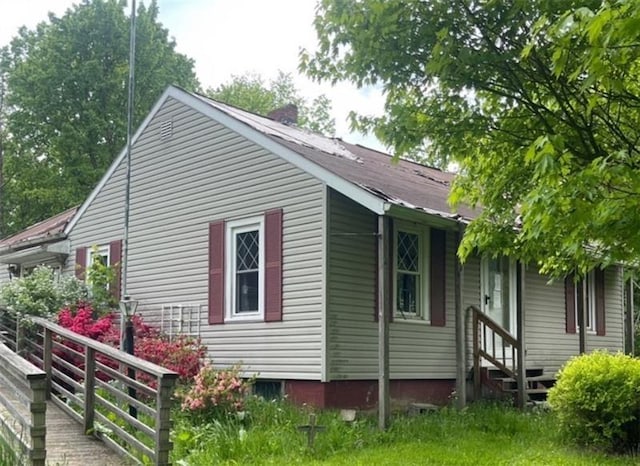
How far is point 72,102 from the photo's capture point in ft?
103

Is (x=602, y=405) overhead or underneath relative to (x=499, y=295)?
underneath

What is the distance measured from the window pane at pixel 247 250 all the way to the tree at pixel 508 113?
4.41m

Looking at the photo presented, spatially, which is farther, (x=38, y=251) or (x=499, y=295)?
(x=38, y=251)

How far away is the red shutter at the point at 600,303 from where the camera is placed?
637 inches

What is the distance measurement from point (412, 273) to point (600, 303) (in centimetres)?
710

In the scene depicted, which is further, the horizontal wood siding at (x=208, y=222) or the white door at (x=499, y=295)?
the white door at (x=499, y=295)

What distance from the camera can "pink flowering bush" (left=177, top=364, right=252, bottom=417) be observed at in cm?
878

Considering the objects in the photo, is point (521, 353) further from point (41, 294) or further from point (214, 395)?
point (41, 294)

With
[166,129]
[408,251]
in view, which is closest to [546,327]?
[408,251]

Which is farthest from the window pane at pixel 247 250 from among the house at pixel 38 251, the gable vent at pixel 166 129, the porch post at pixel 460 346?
the house at pixel 38 251

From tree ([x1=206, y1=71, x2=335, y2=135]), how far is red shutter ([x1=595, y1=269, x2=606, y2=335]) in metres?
28.5

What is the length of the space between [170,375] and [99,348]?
55.4 inches

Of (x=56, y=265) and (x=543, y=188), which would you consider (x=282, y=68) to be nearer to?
(x=56, y=265)

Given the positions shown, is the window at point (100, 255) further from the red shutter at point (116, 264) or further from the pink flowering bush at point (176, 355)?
the pink flowering bush at point (176, 355)
